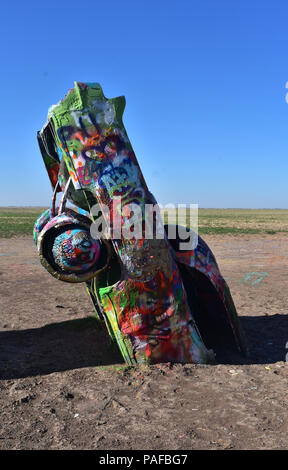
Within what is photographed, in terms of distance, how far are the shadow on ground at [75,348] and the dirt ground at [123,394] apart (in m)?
0.01

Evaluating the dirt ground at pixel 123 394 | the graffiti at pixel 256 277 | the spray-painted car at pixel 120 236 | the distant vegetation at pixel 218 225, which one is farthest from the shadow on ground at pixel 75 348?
the graffiti at pixel 256 277

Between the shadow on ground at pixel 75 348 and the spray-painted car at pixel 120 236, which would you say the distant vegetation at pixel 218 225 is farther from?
the shadow on ground at pixel 75 348

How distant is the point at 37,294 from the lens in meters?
9.43

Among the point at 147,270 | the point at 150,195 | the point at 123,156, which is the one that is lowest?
the point at 147,270

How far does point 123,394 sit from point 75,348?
1.63m

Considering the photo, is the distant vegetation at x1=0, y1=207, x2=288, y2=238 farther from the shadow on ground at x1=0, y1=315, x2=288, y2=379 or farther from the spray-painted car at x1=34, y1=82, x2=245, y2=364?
the shadow on ground at x1=0, y1=315, x2=288, y2=379

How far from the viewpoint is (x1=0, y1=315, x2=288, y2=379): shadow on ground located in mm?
5199

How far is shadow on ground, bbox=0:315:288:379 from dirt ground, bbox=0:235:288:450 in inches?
0.5

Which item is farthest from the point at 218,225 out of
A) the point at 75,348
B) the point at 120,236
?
the point at 120,236

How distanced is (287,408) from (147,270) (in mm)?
1941

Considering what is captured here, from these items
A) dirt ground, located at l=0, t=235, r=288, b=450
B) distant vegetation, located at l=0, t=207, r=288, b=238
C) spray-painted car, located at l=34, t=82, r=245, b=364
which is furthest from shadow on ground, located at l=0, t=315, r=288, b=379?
distant vegetation, located at l=0, t=207, r=288, b=238
